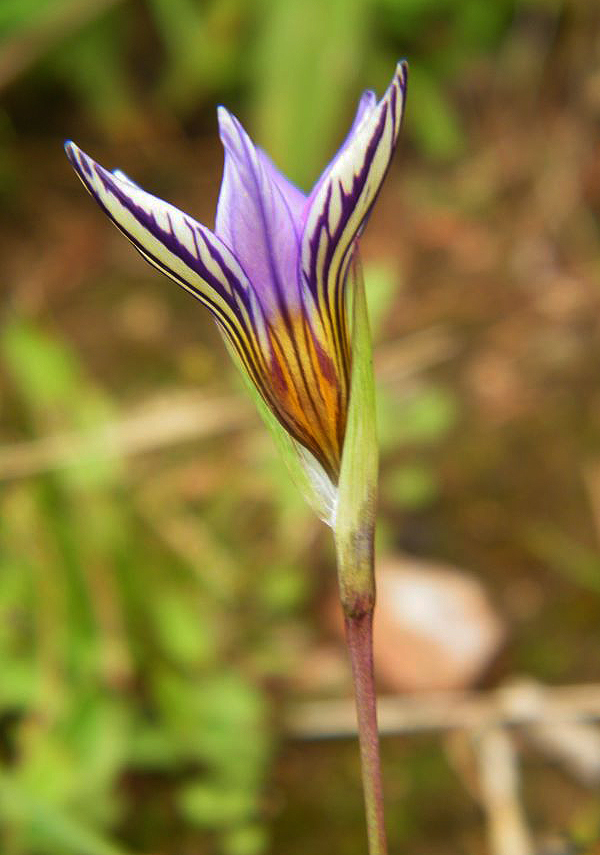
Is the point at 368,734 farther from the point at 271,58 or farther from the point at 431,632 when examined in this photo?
the point at 271,58

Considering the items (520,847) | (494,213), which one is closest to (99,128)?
(494,213)

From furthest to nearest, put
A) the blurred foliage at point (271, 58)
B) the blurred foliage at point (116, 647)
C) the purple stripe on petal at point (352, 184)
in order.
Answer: the blurred foliage at point (271, 58) < the blurred foliage at point (116, 647) < the purple stripe on petal at point (352, 184)

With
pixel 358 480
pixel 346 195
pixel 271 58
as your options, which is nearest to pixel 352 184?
pixel 346 195

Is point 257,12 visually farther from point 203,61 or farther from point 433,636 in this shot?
point 433,636

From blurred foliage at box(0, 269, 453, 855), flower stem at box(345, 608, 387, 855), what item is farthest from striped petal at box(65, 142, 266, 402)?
blurred foliage at box(0, 269, 453, 855)

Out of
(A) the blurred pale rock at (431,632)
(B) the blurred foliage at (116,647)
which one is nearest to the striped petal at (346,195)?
(B) the blurred foliage at (116,647)

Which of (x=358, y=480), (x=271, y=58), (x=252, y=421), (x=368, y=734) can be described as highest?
(x=271, y=58)

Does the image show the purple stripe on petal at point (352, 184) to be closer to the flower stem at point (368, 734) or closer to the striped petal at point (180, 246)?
the striped petal at point (180, 246)

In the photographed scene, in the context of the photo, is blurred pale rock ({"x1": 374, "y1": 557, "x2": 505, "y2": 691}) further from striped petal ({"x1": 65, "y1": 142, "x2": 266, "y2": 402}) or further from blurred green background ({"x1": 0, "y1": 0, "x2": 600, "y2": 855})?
striped petal ({"x1": 65, "y1": 142, "x2": 266, "y2": 402})
